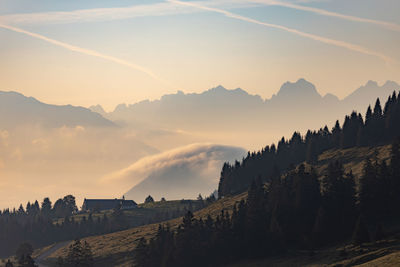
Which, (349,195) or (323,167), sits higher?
(323,167)

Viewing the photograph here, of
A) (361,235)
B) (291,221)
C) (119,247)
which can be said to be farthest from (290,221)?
(119,247)

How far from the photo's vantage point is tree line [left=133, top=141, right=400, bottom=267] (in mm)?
119875

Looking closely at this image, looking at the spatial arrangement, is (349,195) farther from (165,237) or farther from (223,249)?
(165,237)

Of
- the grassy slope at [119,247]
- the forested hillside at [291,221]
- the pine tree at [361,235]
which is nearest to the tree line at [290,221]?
the forested hillside at [291,221]

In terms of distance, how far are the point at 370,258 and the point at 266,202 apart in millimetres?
49753

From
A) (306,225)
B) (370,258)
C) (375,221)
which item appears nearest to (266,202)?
(306,225)

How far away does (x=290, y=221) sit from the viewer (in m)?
127

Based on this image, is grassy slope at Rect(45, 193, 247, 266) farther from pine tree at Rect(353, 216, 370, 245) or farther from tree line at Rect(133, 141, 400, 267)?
pine tree at Rect(353, 216, 370, 245)

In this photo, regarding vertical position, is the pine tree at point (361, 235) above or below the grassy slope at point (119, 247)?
below

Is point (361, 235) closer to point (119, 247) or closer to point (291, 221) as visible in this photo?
point (291, 221)

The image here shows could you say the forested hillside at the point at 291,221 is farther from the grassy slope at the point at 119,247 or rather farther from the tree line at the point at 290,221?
the grassy slope at the point at 119,247

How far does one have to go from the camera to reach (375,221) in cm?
11831

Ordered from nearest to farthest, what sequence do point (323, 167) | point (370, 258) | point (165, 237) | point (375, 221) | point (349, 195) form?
point (370, 258)
point (375, 221)
point (349, 195)
point (165, 237)
point (323, 167)

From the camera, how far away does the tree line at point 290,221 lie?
Answer: 119875mm
